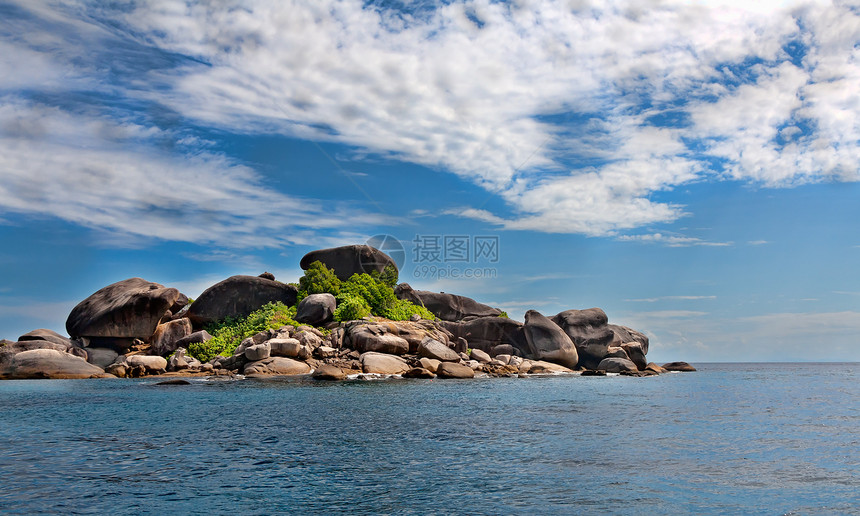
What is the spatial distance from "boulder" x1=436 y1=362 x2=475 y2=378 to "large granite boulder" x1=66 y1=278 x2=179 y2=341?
2843 centimetres

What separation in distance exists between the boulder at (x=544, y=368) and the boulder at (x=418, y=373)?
14650 millimetres

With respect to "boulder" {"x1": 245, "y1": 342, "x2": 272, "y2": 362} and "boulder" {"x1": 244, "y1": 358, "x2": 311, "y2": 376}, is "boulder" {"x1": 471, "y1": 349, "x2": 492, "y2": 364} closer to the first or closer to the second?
"boulder" {"x1": 244, "y1": 358, "x2": 311, "y2": 376}

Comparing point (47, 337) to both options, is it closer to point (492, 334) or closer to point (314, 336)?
point (314, 336)

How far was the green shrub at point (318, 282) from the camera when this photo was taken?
196 ft

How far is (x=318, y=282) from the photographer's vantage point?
→ 60375 mm

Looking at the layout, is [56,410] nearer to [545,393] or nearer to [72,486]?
[72,486]

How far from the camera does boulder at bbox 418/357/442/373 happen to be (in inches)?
1818

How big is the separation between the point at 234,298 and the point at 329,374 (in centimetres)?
2177

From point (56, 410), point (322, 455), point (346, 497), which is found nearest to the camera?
point (346, 497)

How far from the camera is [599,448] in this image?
1684 cm

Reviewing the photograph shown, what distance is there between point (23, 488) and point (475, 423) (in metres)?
14.2

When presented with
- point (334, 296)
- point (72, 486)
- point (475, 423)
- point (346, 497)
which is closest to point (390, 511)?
point (346, 497)

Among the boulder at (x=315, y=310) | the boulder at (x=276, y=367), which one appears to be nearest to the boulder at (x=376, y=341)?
the boulder at (x=276, y=367)

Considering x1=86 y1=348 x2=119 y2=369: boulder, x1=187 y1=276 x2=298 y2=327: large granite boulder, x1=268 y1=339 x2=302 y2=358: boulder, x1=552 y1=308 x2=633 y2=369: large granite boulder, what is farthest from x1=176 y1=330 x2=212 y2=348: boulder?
x1=552 y1=308 x2=633 y2=369: large granite boulder
